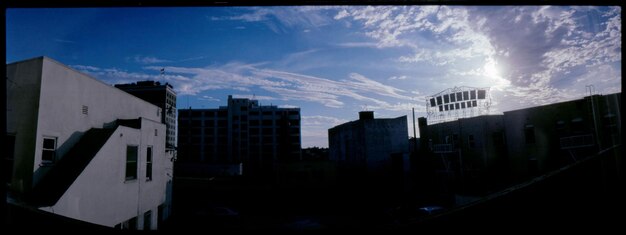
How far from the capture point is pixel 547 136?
22.4 meters

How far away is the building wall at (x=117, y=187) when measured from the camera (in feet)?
28.1

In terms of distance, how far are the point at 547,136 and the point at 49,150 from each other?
94.2 ft

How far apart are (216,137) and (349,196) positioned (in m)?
51.2

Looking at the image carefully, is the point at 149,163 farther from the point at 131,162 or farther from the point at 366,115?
the point at 366,115

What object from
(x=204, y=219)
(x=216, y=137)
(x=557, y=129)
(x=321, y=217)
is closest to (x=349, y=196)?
(x=321, y=217)

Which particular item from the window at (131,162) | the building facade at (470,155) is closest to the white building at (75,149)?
the window at (131,162)

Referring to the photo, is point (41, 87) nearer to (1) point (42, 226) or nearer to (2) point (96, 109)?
(2) point (96, 109)

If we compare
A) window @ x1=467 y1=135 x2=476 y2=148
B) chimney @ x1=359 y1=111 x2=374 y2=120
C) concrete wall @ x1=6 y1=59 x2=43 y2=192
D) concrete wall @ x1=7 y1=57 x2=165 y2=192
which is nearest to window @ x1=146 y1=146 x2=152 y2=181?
concrete wall @ x1=7 y1=57 x2=165 y2=192

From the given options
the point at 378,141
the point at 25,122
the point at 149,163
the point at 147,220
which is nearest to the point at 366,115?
the point at 378,141

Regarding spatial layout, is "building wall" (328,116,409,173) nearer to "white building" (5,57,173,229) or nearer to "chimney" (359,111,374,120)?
"chimney" (359,111,374,120)

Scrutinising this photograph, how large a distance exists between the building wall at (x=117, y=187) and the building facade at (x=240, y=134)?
58.1 m

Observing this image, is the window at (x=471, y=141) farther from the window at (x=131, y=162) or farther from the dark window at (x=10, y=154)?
the dark window at (x=10, y=154)

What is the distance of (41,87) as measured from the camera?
8.30 meters

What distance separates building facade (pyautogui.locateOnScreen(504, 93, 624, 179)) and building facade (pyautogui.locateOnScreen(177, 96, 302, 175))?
52840 mm
